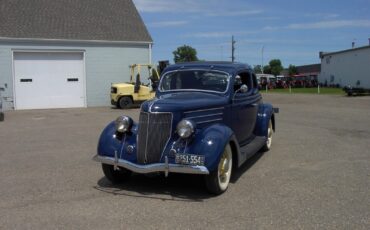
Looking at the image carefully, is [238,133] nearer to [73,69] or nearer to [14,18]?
[73,69]

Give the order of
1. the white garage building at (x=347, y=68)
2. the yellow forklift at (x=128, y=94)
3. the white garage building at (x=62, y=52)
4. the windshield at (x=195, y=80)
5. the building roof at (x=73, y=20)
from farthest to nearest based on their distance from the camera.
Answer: the white garage building at (x=347, y=68), the building roof at (x=73, y=20), the white garage building at (x=62, y=52), the yellow forklift at (x=128, y=94), the windshield at (x=195, y=80)

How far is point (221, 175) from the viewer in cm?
635

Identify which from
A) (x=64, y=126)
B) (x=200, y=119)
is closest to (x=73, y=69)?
(x=64, y=126)

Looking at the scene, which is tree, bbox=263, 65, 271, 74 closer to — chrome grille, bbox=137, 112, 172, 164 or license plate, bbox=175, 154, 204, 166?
chrome grille, bbox=137, 112, 172, 164

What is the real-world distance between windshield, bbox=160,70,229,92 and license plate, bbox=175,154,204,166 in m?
1.88

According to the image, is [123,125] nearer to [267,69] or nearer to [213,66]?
[213,66]

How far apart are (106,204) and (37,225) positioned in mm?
1010

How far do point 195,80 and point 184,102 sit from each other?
132 centimetres

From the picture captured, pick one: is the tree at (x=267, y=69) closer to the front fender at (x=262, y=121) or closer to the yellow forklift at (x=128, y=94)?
the yellow forklift at (x=128, y=94)

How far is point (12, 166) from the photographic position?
8.13 m

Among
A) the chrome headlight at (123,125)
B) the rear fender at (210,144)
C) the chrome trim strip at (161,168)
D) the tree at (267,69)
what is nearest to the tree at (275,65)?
the tree at (267,69)

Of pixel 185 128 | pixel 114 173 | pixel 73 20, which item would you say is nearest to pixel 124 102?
pixel 73 20

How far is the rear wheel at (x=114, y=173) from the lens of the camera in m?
6.77

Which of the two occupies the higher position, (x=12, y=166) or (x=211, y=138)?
(x=211, y=138)
